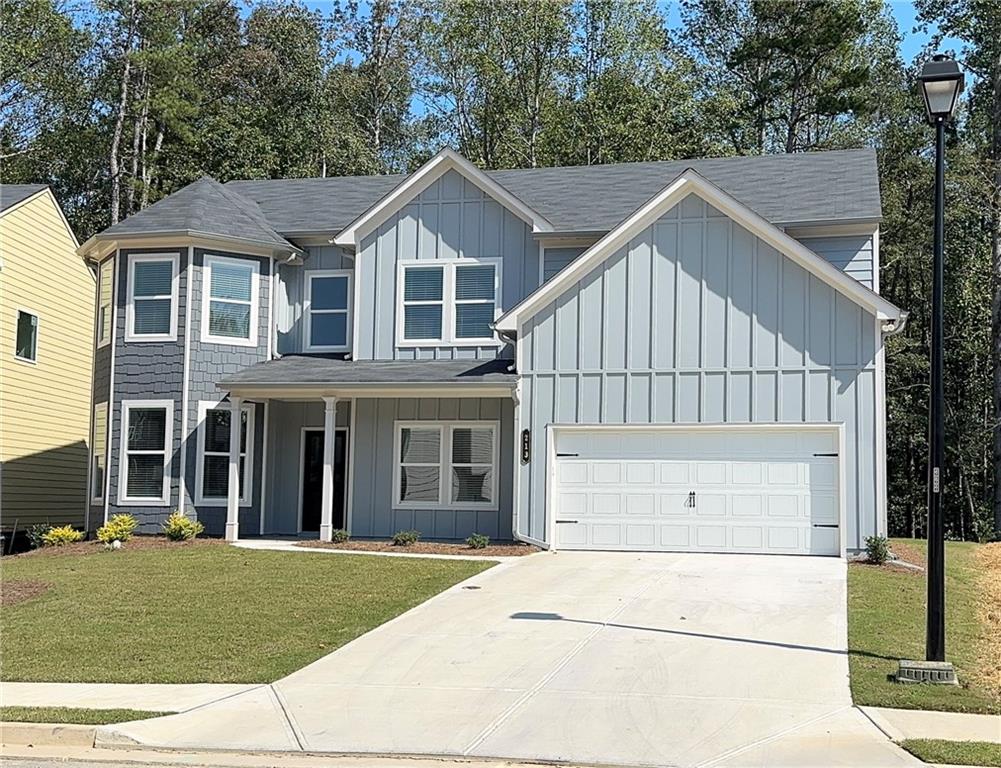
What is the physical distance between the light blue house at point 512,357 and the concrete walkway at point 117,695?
9.71 meters

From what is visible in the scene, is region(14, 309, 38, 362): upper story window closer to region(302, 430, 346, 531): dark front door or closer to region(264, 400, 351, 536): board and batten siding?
region(264, 400, 351, 536): board and batten siding

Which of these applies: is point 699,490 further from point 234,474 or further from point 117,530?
point 117,530

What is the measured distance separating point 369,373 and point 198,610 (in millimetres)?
7884

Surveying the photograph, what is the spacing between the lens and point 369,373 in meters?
20.9

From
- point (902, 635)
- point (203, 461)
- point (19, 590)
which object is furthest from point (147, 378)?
point (902, 635)

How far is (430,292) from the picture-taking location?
22078 millimetres

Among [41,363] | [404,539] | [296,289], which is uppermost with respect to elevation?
[296,289]

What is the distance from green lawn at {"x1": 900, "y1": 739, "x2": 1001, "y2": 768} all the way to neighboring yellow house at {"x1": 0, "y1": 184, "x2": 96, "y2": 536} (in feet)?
71.8

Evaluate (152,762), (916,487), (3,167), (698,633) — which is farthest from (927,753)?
(3,167)

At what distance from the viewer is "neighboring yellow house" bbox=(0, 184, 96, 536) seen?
2562cm

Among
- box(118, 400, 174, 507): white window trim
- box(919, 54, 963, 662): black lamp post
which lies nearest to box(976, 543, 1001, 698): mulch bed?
box(919, 54, 963, 662): black lamp post

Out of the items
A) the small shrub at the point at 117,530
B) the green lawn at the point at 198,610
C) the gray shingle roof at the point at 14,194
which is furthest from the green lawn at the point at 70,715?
the gray shingle roof at the point at 14,194

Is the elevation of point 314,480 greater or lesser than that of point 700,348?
lesser

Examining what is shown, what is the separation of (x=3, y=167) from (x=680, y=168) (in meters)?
24.6
